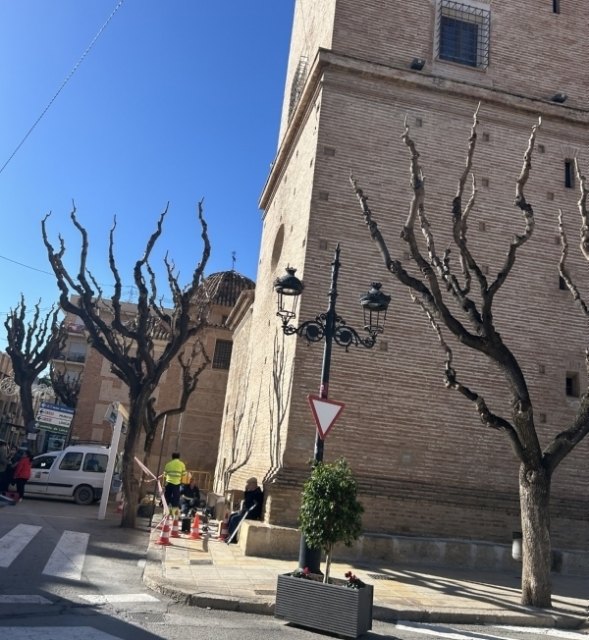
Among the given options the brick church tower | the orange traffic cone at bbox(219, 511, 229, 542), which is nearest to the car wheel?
the brick church tower

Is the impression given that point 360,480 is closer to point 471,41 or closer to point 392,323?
point 392,323

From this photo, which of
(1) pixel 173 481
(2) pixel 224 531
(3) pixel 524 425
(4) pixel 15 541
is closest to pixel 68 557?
(4) pixel 15 541

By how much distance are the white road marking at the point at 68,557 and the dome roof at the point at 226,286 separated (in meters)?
17.6

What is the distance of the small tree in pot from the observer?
667 centimetres

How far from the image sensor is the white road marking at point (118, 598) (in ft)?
21.5

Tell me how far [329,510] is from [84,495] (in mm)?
14006

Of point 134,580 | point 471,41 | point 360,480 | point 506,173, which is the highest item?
point 471,41

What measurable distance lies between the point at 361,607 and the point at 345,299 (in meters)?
6.63

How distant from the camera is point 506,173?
13195mm

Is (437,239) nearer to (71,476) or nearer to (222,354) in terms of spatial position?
(71,476)

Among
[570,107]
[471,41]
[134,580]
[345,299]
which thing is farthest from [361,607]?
[471,41]

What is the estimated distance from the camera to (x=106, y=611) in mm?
6141

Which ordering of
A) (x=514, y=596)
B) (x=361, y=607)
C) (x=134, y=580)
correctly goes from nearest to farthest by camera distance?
(x=361, y=607) < (x=134, y=580) < (x=514, y=596)

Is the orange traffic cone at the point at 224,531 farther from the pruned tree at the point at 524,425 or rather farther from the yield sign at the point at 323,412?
the pruned tree at the point at 524,425
